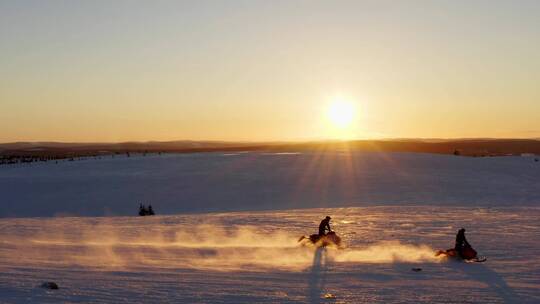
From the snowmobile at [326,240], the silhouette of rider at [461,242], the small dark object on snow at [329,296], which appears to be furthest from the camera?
the snowmobile at [326,240]

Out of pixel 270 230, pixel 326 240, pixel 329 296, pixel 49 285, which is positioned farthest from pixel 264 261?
pixel 270 230

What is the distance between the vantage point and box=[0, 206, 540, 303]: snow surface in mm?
12969

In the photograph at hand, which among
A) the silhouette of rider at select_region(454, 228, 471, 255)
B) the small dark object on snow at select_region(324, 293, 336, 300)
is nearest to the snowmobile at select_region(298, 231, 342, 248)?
the silhouette of rider at select_region(454, 228, 471, 255)

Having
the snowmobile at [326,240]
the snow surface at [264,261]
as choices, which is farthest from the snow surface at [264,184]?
the snowmobile at [326,240]

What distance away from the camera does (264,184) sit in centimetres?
4356

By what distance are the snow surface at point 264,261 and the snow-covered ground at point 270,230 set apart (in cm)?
5

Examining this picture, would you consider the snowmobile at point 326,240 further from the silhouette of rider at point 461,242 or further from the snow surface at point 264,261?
the silhouette of rider at point 461,242

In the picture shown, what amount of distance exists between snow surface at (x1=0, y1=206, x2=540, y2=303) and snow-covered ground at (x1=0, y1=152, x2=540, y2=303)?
53 millimetres

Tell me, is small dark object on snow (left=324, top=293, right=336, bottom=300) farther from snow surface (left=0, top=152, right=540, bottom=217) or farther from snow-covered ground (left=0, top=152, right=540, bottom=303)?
snow surface (left=0, top=152, right=540, bottom=217)

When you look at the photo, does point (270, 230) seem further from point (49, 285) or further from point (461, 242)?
point (49, 285)

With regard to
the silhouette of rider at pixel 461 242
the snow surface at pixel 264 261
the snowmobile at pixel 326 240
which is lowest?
the snow surface at pixel 264 261

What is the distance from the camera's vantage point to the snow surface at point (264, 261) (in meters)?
13.0

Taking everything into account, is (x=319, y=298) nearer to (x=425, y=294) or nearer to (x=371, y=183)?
(x=425, y=294)

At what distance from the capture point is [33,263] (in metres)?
16.2
